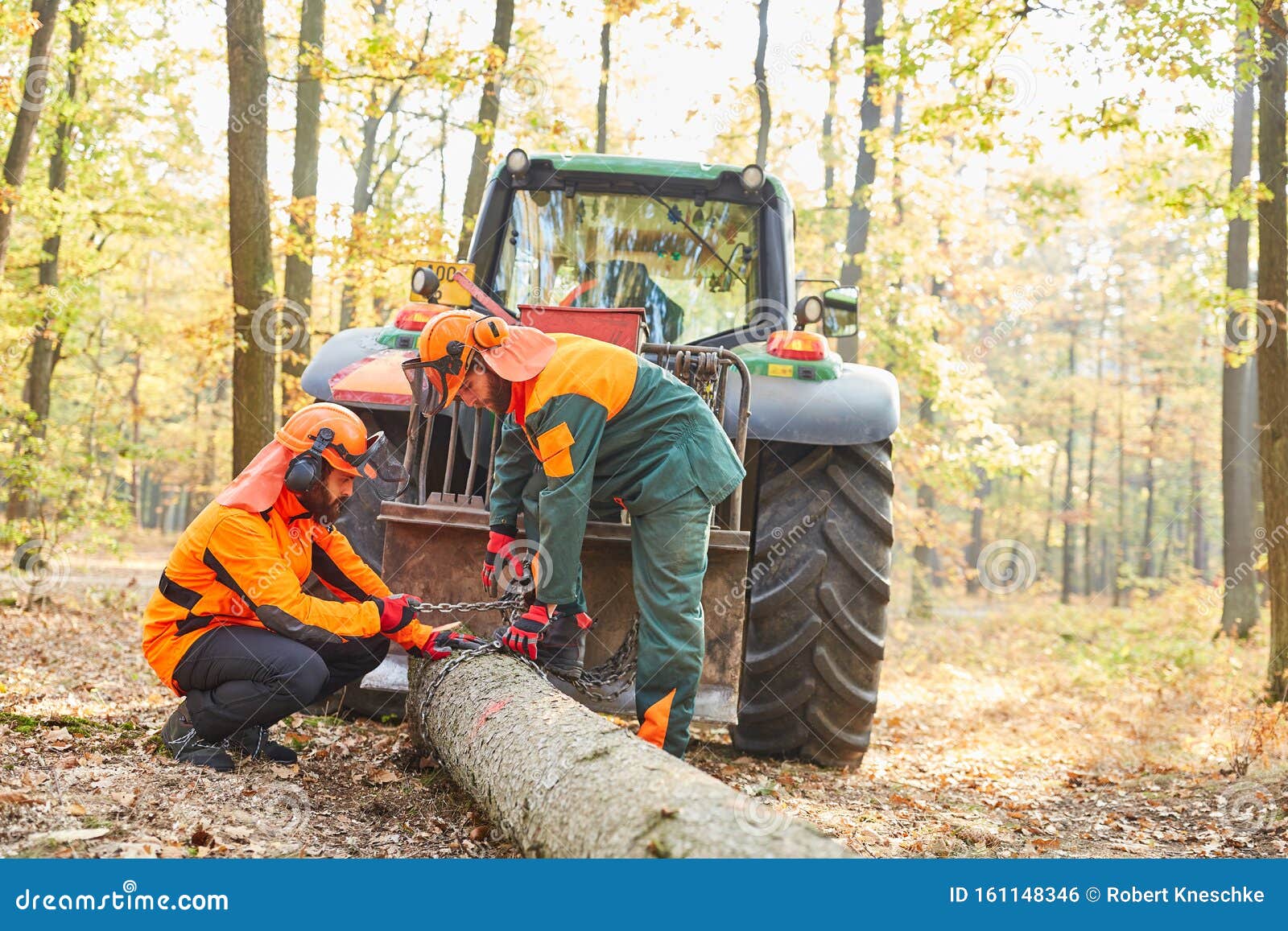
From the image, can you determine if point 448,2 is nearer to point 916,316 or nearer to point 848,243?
point 848,243

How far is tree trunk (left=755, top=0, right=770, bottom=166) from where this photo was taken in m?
14.7

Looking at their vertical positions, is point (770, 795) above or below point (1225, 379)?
below

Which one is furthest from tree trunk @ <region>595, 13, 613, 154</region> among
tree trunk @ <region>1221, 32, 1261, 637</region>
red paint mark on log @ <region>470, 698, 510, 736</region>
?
red paint mark on log @ <region>470, 698, 510, 736</region>

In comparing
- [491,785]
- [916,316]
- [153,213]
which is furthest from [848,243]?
[491,785]

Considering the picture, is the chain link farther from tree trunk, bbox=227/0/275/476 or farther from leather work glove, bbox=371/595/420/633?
tree trunk, bbox=227/0/275/476

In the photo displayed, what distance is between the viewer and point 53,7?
9.41 meters

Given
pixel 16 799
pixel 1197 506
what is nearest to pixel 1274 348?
pixel 16 799

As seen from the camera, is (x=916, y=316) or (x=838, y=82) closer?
(x=916, y=316)

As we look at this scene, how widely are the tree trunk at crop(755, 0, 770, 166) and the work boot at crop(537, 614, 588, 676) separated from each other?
1138 cm

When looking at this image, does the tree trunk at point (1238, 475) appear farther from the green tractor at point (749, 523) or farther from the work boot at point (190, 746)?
the work boot at point (190, 746)

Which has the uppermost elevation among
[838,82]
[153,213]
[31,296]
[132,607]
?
[838,82]

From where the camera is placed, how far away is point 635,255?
228 inches

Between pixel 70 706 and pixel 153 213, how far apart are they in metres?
11.5

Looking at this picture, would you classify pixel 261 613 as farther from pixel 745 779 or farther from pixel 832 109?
pixel 832 109
